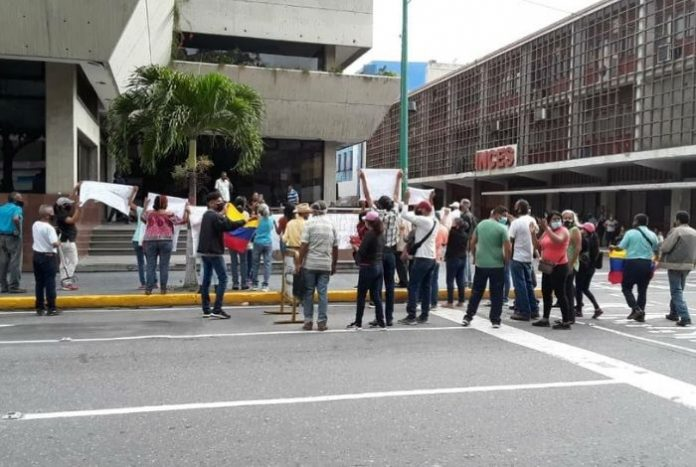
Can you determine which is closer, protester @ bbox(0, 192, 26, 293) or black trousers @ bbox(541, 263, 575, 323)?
black trousers @ bbox(541, 263, 575, 323)

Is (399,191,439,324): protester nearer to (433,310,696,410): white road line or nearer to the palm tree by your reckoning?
(433,310,696,410): white road line

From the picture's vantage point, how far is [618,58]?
2936 centimetres

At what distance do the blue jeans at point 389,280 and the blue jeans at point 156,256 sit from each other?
3867mm

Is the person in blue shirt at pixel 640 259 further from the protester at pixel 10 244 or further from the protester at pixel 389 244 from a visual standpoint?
the protester at pixel 10 244

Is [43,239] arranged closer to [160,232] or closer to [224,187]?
[160,232]

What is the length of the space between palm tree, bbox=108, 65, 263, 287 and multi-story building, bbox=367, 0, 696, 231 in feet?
62.9

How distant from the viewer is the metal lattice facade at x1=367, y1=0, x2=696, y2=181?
2642 centimetres

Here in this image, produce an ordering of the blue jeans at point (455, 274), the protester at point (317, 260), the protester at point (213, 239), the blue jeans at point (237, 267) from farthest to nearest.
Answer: the blue jeans at point (237, 267), the blue jeans at point (455, 274), the protester at point (213, 239), the protester at point (317, 260)

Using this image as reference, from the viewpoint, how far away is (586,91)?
31.7 metres

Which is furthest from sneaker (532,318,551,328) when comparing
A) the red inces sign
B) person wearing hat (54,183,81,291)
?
the red inces sign

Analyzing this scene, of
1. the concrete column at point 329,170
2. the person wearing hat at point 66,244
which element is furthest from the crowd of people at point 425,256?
the concrete column at point 329,170

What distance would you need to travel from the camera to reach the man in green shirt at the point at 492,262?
9.19 meters

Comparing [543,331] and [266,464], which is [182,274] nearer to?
[543,331]

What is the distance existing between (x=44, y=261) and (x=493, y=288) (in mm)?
6566
